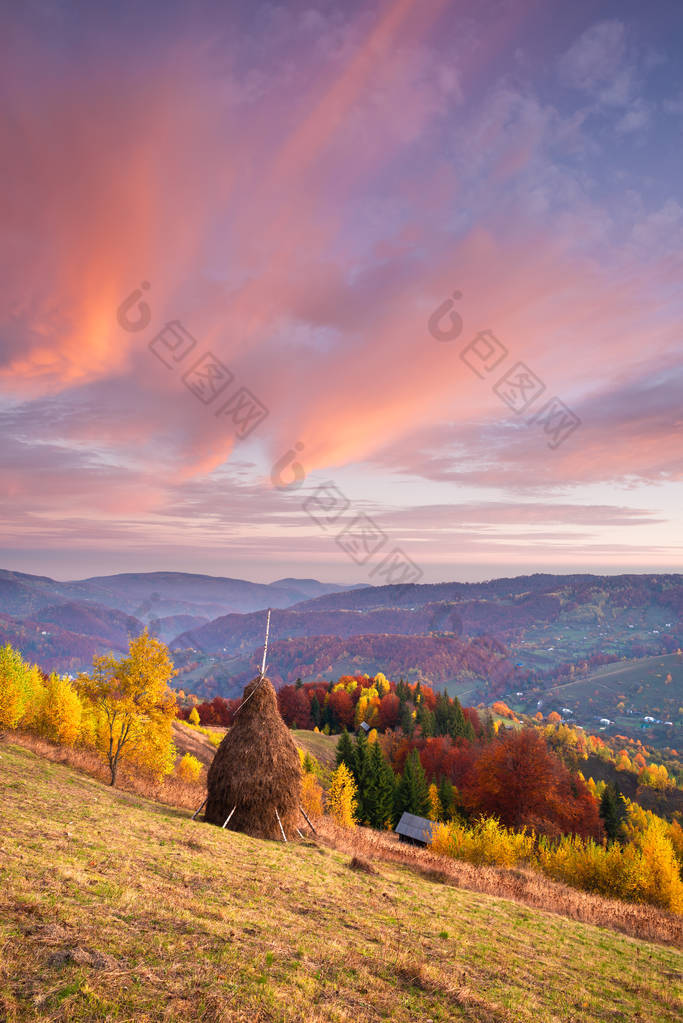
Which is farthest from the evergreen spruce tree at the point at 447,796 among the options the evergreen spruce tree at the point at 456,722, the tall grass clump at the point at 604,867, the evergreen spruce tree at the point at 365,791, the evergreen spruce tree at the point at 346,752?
the tall grass clump at the point at 604,867

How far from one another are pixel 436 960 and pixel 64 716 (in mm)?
42381

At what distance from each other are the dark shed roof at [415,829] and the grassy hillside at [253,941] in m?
36.5

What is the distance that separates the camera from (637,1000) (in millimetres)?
11742

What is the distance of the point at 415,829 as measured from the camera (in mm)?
51562

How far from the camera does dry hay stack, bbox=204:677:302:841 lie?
22.4m

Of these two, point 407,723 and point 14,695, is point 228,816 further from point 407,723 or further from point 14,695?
point 407,723

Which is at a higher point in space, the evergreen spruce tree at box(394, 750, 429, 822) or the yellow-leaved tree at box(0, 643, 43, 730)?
the yellow-leaved tree at box(0, 643, 43, 730)

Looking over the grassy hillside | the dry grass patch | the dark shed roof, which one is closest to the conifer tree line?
the dark shed roof

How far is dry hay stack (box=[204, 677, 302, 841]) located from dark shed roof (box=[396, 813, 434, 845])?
34736 millimetres

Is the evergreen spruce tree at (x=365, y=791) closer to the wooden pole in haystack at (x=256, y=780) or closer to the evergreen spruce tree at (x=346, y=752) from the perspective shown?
the evergreen spruce tree at (x=346, y=752)

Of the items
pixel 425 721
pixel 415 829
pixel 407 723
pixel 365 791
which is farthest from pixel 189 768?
pixel 425 721

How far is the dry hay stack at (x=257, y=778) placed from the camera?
2238cm

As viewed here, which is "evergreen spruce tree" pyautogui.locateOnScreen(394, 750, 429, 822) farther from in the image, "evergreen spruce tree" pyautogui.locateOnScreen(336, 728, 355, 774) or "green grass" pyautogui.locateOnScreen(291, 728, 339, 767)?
"green grass" pyautogui.locateOnScreen(291, 728, 339, 767)

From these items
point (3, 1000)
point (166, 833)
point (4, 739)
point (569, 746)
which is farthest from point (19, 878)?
point (569, 746)
